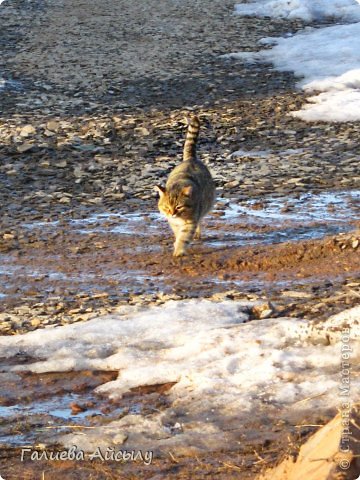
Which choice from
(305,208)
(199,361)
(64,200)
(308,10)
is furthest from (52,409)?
(308,10)

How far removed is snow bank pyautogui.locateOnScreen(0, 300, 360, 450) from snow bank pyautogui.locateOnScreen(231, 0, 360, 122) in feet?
31.4

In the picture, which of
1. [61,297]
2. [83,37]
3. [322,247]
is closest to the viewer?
[61,297]

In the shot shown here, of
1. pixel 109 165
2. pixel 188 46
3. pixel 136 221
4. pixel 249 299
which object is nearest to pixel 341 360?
→ pixel 249 299

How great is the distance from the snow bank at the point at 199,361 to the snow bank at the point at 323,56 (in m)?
9.56

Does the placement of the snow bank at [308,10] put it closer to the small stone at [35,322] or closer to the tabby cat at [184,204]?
the tabby cat at [184,204]

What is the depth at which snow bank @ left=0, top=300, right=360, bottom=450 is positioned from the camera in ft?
20.4

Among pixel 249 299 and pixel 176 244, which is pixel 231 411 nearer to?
pixel 249 299

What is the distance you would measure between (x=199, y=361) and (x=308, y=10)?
73.6 ft

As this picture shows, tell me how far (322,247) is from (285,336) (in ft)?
9.34

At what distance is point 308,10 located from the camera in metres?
27.9

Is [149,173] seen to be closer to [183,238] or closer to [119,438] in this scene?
[183,238]

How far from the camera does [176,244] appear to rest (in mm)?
10234
